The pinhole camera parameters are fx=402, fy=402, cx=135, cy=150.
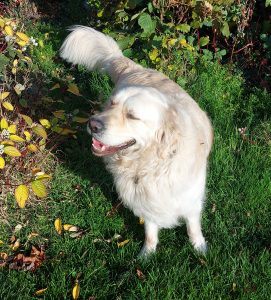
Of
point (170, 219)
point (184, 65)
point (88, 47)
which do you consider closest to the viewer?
point (170, 219)

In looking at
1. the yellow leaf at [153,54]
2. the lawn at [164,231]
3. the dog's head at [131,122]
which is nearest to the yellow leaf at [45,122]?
the lawn at [164,231]

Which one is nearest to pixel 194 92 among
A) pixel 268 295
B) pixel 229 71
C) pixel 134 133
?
pixel 229 71

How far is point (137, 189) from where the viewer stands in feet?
8.14

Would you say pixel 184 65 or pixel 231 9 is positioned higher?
pixel 231 9

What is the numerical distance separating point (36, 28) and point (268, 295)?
464cm

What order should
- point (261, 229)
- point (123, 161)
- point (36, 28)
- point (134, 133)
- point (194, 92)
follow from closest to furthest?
point (134, 133), point (123, 161), point (261, 229), point (194, 92), point (36, 28)

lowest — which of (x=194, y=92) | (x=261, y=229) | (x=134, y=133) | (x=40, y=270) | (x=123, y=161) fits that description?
(x=40, y=270)

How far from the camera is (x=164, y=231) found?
2871 mm

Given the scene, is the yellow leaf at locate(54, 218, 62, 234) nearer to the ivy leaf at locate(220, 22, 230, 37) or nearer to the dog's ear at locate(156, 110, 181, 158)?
the dog's ear at locate(156, 110, 181, 158)

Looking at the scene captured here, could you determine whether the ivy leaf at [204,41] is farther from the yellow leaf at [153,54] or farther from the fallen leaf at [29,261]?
the fallen leaf at [29,261]

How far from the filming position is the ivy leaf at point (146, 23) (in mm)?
4098

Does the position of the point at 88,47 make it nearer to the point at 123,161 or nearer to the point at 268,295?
the point at 123,161

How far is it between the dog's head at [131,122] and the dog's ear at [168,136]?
23 mm

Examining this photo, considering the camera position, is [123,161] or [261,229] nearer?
[123,161]
